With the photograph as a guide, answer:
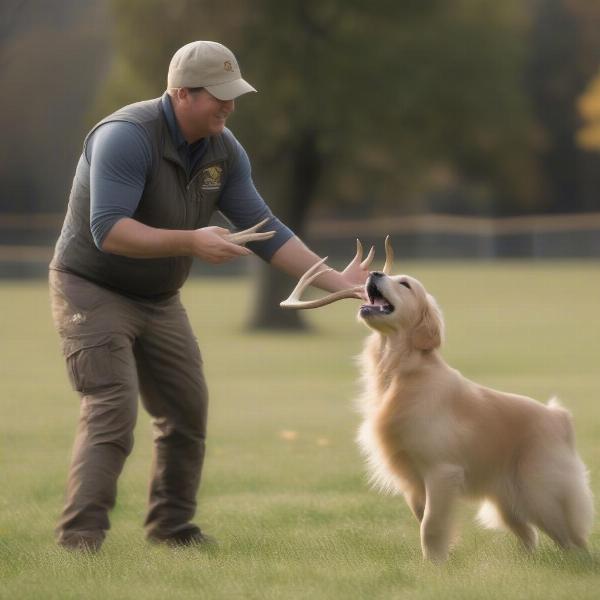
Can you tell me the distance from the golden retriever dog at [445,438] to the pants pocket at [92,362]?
0.95 metres

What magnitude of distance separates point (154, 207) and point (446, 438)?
1.78 meters

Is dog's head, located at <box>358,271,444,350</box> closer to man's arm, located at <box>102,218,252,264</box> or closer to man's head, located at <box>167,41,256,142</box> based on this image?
man's arm, located at <box>102,218,252,264</box>

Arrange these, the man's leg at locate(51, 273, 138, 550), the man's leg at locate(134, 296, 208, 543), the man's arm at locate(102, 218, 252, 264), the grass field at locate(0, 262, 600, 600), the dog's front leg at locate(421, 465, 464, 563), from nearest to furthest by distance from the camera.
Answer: the grass field at locate(0, 262, 600, 600), the man's arm at locate(102, 218, 252, 264), the dog's front leg at locate(421, 465, 464, 563), the man's leg at locate(51, 273, 138, 550), the man's leg at locate(134, 296, 208, 543)

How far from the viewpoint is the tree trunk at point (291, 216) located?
26.0 meters

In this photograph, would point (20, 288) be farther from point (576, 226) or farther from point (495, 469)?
point (495, 469)

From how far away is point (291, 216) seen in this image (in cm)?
2622

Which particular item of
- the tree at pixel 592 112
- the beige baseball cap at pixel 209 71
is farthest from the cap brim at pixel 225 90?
the tree at pixel 592 112

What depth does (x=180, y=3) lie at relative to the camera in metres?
24.7

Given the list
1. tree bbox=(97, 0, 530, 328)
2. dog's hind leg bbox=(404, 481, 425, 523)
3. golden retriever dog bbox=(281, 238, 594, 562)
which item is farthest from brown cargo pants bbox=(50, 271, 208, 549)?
tree bbox=(97, 0, 530, 328)

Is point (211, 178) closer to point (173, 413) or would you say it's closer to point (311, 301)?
point (311, 301)

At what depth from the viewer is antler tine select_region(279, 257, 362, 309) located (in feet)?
22.0

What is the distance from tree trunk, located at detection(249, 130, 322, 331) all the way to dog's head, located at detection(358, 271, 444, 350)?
1919 cm

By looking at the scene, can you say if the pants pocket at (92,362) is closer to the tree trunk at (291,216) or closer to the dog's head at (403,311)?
the dog's head at (403,311)

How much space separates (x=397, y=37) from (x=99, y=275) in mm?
19374
